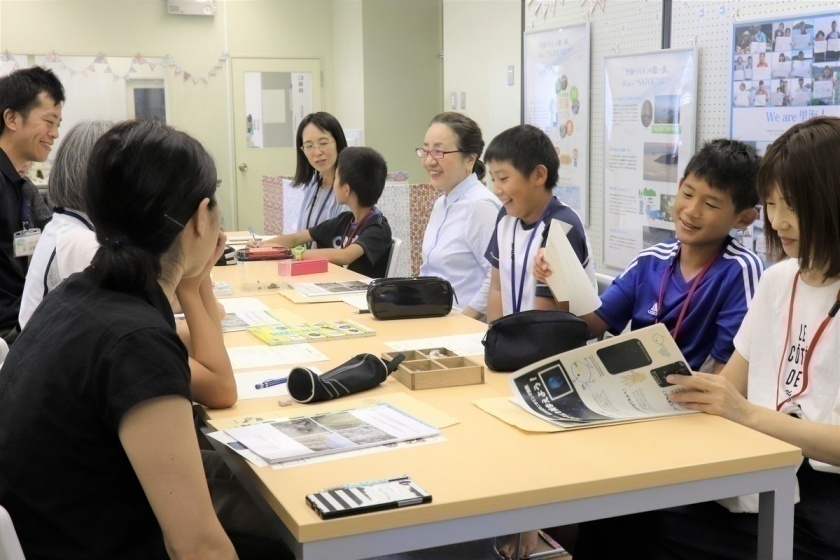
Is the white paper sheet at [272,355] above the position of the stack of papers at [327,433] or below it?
above

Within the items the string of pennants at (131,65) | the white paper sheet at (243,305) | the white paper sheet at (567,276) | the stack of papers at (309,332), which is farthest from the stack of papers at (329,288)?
the string of pennants at (131,65)

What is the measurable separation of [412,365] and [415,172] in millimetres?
6745

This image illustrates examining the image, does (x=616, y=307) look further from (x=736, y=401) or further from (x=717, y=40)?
(x=717, y=40)

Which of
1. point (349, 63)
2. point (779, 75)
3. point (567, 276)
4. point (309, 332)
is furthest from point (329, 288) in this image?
point (349, 63)

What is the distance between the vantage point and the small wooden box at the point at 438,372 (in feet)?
6.51

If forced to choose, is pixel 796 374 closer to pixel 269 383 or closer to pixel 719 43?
pixel 269 383

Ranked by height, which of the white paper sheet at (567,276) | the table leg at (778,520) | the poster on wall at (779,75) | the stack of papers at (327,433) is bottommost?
the table leg at (778,520)

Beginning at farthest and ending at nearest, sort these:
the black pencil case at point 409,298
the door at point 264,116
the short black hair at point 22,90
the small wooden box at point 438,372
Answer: the door at point 264,116
the short black hair at point 22,90
the black pencil case at point 409,298
the small wooden box at point 438,372

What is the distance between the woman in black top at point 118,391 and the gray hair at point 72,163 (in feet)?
3.11

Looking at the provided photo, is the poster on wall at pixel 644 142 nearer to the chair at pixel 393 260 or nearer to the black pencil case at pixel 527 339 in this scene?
the chair at pixel 393 260

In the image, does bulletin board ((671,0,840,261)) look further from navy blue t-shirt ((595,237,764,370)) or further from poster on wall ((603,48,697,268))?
navy blue t-shirt ((595,237,764,370))

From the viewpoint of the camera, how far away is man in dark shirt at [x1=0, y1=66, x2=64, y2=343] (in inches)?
135

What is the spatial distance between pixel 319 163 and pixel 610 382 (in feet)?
10.0

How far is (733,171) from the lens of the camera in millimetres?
2176
